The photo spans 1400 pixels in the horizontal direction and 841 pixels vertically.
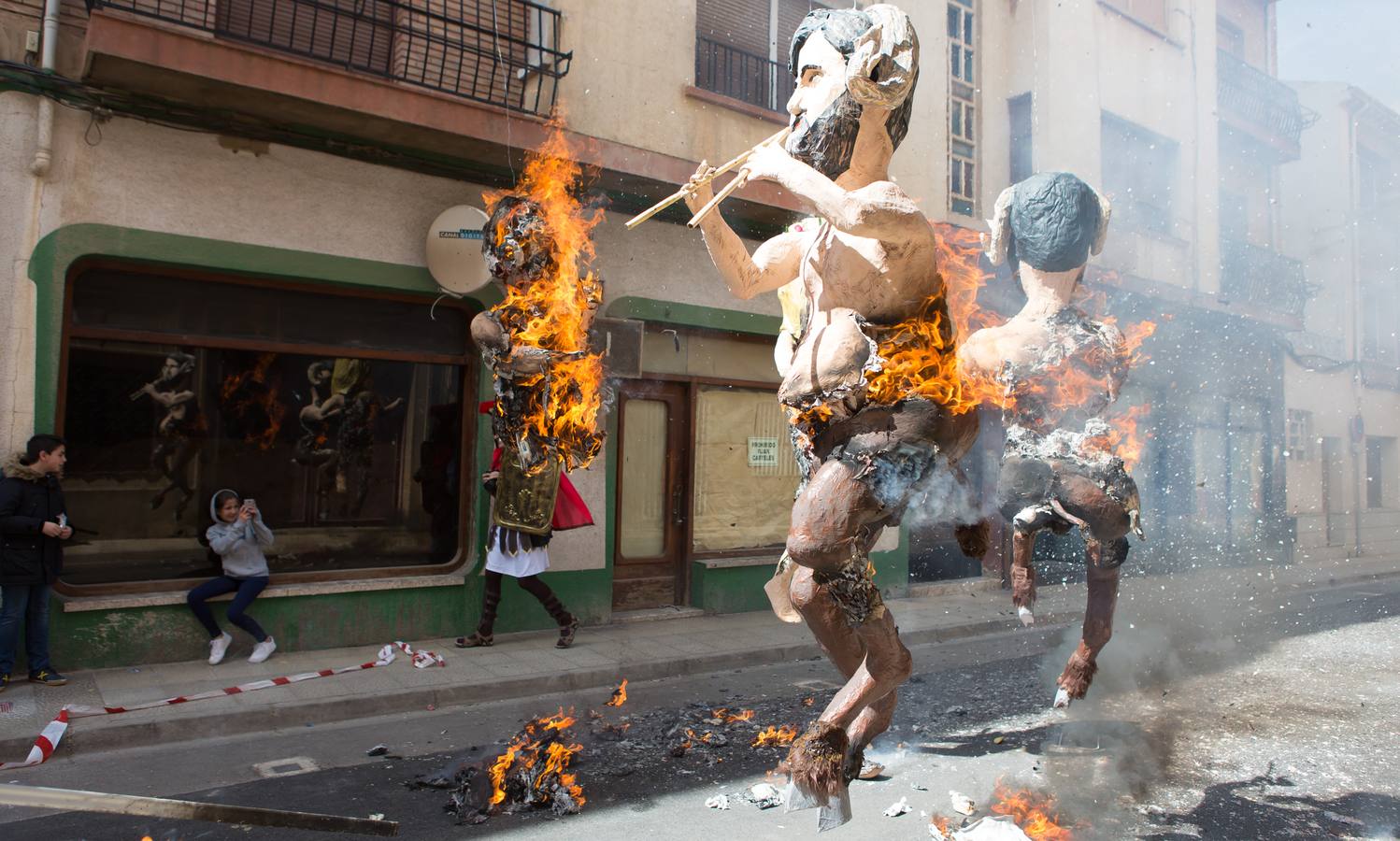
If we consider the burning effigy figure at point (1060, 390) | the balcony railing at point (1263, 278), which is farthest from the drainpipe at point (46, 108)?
the balcony railing at point (1263, 278)

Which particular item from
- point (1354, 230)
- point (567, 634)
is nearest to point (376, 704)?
point (567, 634)

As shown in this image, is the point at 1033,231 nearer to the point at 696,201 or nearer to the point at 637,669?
the point at 696,201

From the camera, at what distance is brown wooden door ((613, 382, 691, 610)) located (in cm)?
905

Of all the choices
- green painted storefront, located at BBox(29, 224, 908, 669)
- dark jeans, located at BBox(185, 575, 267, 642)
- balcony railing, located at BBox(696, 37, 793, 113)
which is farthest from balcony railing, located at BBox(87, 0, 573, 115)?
dark jeans, located at BBox(185, 575, 267, 642)

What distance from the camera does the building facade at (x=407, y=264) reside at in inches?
243

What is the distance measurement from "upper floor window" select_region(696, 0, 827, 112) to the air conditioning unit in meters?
2.80

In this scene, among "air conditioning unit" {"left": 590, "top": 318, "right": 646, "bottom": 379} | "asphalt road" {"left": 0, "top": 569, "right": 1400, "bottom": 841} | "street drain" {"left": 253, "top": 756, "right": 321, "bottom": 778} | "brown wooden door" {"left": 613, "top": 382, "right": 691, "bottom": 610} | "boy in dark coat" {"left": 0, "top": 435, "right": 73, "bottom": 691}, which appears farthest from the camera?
"brown wooden door" {"left": 613, "top": 382, "right": 691, "bottom": 610}

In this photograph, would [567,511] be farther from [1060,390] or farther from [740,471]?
[1060,390]

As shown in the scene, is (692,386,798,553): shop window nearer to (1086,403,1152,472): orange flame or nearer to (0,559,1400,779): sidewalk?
(0,559,1400,779): sidewalk

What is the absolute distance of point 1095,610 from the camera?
4227 millimetres

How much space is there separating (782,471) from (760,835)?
273 inches

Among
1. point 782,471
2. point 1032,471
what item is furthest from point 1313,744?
point 782,471

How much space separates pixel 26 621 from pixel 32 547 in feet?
1.63

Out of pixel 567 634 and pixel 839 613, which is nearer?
pixel 839 613
